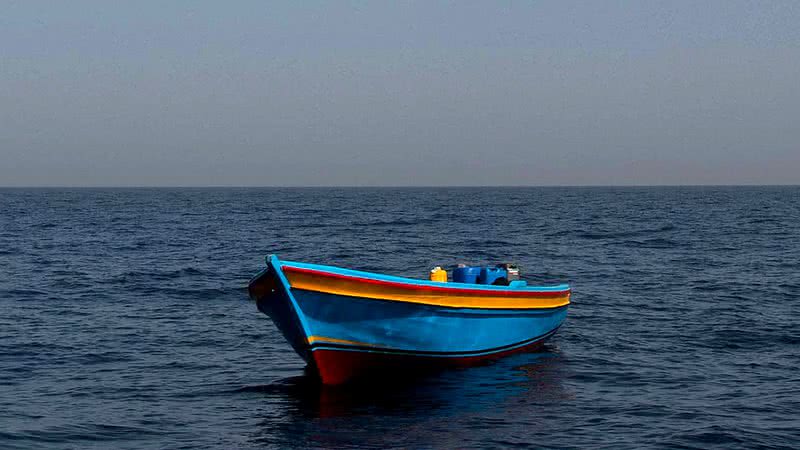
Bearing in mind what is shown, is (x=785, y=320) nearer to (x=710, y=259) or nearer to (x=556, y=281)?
(x=556, y=281)

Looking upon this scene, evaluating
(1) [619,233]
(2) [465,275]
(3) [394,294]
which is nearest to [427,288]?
(3) [394,294]

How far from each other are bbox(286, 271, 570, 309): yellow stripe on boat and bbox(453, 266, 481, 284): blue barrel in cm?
132

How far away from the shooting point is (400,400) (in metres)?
16.5

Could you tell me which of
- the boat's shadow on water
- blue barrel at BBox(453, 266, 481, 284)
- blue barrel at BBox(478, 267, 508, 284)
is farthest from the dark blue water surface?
blue barrel at BBox(453, 266, 481, 284)

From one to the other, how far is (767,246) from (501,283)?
3237cm

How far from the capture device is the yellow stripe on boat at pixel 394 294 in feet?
53.3

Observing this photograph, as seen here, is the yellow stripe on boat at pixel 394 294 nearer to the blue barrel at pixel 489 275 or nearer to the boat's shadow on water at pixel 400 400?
→ the blue barrel at pixel 489 275

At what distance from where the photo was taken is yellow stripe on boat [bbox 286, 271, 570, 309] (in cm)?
1623

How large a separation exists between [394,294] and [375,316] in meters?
0.57

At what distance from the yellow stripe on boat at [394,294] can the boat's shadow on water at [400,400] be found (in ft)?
4.88

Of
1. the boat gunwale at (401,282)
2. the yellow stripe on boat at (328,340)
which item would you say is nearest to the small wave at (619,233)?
the boat gunwale at (401,282)

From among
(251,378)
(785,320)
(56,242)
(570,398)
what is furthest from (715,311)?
(56,242)

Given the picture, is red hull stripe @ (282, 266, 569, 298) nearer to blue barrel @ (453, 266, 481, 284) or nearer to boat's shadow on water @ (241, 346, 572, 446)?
blue barrel @ (453, 266, 481, 284)

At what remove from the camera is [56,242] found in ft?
177
